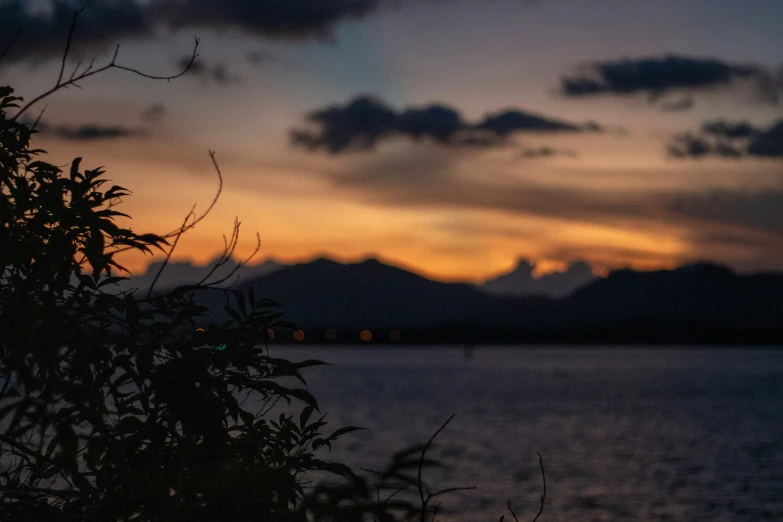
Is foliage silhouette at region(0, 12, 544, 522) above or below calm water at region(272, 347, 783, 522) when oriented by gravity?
above

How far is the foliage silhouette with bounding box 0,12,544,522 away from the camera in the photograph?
4.65m

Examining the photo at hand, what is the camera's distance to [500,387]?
189m

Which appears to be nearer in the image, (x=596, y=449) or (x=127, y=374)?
(x=127, y=374)

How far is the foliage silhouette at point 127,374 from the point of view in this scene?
4.65m

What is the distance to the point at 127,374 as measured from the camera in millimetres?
4965

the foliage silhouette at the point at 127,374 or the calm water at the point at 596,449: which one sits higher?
the foliage silhouette at the point at 127,374

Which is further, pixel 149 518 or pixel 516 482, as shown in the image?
pixel 516 482

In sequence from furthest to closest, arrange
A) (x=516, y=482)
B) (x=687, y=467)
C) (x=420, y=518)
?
(x=687, y=467), (x=516, y=482), (x=420, y=518)

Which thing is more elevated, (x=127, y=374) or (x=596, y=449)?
(x=127, y=374)

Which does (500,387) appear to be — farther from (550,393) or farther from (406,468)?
(406,468)

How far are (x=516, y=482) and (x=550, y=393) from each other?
11115cm

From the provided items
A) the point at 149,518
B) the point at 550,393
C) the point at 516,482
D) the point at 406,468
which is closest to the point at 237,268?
the point at 149,518

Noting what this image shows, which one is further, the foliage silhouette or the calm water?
the calm water

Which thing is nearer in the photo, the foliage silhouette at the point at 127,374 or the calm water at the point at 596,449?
the foliage silhouette at the point at 127,374
